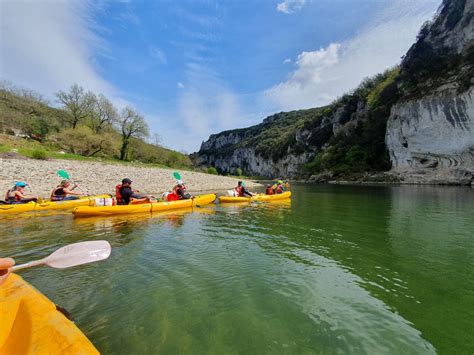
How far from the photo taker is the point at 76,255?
3508 mm

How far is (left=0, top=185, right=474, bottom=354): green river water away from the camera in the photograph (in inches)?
119

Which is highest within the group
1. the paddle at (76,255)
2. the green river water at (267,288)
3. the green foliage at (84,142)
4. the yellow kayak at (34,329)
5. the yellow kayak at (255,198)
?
the green foliage at (84,142)

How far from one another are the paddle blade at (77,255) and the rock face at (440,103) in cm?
3923

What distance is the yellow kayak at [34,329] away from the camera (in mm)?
2086

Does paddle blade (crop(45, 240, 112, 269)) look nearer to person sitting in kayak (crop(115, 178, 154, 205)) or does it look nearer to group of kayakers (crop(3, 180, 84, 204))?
person sitting in kayak (crop(115, 178, 154, 205))

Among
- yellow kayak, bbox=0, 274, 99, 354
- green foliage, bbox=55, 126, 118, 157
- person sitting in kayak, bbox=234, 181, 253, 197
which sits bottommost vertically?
yellow kayak, bbox=0, 274, 99, 354

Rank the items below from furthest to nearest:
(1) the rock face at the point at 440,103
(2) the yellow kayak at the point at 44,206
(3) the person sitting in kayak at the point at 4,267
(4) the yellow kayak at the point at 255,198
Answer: (1) the rock face at the point at 440,103 < (4) the yellow kayak at the point at 255,198 < (2) the yellow kayak at the point at 44,206 < (3) the person sitting in kayak at the point at 4,267

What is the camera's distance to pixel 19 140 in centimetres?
3219

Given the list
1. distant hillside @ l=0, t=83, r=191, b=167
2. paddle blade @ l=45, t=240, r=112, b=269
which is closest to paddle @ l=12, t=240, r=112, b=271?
paddle blade @ l=45, t=240, r=112, b=269

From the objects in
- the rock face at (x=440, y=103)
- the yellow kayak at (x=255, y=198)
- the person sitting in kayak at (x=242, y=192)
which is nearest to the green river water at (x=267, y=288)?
the yellow kayak at (x=255, y=198)

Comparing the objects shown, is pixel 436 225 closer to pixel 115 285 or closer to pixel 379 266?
pixel 379 266

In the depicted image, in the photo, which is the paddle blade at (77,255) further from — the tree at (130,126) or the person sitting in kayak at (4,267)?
the tree at (130,126)

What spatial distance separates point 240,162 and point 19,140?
120351 mm

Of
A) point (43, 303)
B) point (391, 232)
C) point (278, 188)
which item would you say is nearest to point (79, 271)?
point (43, 303)
